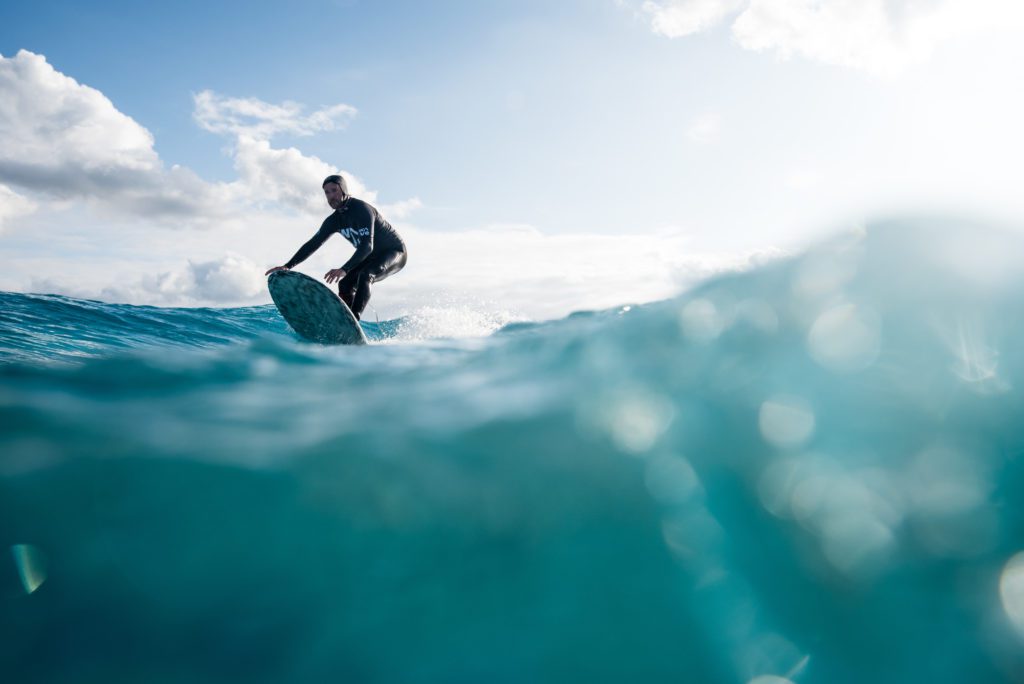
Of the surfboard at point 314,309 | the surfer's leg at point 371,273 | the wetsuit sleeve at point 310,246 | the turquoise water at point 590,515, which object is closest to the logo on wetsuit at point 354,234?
the wetsuit sleeve at point 310,246

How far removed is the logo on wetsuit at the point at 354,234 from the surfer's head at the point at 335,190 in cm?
38

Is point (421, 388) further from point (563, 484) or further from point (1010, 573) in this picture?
point (1010, 573)

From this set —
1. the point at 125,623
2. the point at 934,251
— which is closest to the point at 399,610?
the point at 125,623

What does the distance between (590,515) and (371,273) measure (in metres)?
6.87

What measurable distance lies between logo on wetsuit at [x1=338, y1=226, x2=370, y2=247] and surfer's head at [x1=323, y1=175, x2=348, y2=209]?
376mm

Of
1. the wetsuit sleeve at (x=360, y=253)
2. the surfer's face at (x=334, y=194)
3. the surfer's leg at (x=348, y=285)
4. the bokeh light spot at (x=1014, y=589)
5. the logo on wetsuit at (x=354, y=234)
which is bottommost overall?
the bokeh light spot at (x=1014, y=589)

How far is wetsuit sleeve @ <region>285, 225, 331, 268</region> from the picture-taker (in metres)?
7.77

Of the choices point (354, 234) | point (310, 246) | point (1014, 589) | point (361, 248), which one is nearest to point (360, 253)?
point (361, 248)

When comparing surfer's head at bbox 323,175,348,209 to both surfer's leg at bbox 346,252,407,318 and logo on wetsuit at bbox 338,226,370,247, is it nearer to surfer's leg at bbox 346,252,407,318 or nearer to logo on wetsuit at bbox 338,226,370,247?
logo on wetsuit at bbox 338,226,370,247

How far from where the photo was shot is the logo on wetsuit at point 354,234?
7.91 meters

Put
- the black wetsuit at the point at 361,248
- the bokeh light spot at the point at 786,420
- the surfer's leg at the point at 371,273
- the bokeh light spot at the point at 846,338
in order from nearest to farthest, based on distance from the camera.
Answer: the bokeh light spot at the point at 786,420
the bokeh light spot at the point at 846,338
the black wetsuit at the point at 361,248
the surfer's leg at the point at 371,273

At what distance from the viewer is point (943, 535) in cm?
231

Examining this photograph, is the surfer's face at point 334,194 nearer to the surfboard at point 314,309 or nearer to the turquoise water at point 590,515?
the surfboard at point 314,309

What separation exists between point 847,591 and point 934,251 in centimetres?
219
